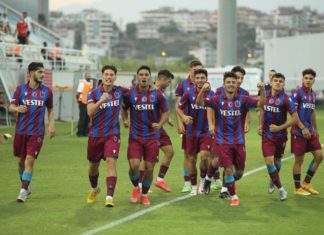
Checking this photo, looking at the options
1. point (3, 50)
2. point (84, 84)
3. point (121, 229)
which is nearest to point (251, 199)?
point (121, 229)

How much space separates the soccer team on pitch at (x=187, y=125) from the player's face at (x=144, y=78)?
1 cm

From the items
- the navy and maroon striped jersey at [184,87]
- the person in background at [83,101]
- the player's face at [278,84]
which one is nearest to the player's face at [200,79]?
the navy and maroon striped jersey at [184,87]

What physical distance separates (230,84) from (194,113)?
141 cm

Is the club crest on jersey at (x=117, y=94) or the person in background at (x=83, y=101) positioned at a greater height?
the club crest on jersey at (x=117, y=94)

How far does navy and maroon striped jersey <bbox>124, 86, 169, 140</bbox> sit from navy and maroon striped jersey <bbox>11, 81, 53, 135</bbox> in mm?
1389

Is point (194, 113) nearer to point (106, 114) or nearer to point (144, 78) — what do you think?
point (144, 78)

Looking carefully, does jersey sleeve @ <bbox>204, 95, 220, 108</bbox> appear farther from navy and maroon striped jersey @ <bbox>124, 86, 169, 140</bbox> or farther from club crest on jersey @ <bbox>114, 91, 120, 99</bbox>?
club crest on jersey @ <bbox>114, 91, 120, 99</bbox>

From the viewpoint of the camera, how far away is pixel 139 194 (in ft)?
46.7

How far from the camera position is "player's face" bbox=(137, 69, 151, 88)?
13812mm

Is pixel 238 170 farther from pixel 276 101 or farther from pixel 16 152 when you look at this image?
pixel 16 152

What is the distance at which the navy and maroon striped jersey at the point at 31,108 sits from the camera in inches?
566

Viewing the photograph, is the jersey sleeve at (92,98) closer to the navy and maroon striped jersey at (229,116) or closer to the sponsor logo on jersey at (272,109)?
the navy and maroon striped jersey at (229,116)

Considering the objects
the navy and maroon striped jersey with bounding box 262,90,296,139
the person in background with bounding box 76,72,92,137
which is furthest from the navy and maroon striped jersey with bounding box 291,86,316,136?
the person in background with bounding box 76,72,92,137

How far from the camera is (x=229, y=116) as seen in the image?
1401 centimetres
